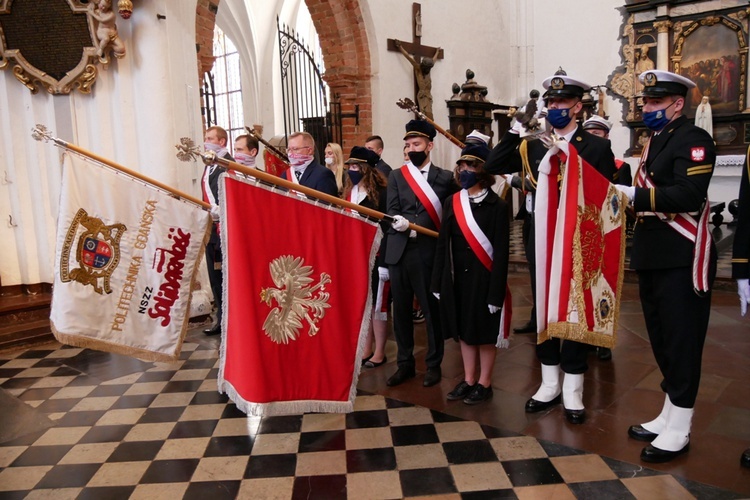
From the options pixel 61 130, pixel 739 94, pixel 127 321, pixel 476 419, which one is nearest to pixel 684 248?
pixel 476 419

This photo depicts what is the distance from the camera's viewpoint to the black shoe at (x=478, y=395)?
3680 mm

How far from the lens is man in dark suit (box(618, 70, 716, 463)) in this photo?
9.16 ft

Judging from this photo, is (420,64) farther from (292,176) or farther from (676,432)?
(676,432)

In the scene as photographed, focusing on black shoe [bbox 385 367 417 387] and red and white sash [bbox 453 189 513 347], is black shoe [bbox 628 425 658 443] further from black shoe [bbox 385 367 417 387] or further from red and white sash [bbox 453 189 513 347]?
black shoe [bbox 385 367 417 387]

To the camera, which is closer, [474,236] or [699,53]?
[474,236]

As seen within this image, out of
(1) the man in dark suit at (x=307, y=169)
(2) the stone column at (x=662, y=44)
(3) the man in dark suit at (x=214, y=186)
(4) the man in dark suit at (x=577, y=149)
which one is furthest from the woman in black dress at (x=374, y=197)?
(2) the stone column at (x=662, y=44)

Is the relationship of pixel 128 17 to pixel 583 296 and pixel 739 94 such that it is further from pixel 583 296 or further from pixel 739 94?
pixel 739 94

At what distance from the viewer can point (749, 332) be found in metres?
4.86

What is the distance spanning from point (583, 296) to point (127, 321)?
2806 mm

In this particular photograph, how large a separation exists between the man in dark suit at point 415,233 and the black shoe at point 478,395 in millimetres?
357

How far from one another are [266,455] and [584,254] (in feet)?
6.45

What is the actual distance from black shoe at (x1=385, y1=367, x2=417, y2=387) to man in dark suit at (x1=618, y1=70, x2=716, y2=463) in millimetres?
1626

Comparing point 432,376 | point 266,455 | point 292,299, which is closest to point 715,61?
point 432,376

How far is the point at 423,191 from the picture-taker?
12.8ft
